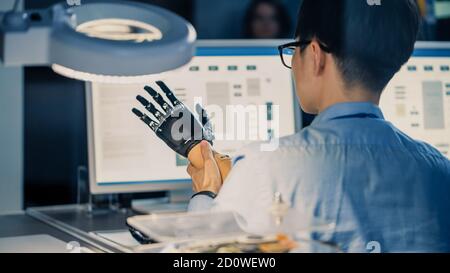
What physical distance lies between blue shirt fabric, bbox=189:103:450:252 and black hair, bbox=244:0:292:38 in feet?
4.06

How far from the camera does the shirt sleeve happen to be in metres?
1.21

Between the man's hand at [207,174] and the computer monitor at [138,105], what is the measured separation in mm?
225

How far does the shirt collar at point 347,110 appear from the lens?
1.12 m

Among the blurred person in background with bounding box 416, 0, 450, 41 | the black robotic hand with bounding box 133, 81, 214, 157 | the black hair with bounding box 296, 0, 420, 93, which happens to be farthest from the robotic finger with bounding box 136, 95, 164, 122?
the blurred person in background with bounding box 416, 0, 450, 41

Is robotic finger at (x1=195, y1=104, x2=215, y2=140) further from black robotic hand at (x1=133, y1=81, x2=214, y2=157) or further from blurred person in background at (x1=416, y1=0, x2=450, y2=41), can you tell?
blurred person in background at (x1=416, y1=0, x2=450, y2=41)

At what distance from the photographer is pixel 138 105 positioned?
1599 millimetres

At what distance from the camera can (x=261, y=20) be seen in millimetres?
2557

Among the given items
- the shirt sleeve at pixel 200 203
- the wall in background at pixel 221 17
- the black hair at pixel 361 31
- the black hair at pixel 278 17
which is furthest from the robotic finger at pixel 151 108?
the black hair at pixel 278 17

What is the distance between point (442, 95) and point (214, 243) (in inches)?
34.8

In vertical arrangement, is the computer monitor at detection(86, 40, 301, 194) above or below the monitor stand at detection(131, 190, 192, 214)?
above

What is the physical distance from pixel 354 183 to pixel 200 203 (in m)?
0.28

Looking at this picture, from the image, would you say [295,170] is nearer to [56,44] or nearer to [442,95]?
[56,44]

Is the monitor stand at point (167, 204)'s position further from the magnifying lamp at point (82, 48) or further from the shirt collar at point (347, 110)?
the magnifying lamp at point (82, 48)
